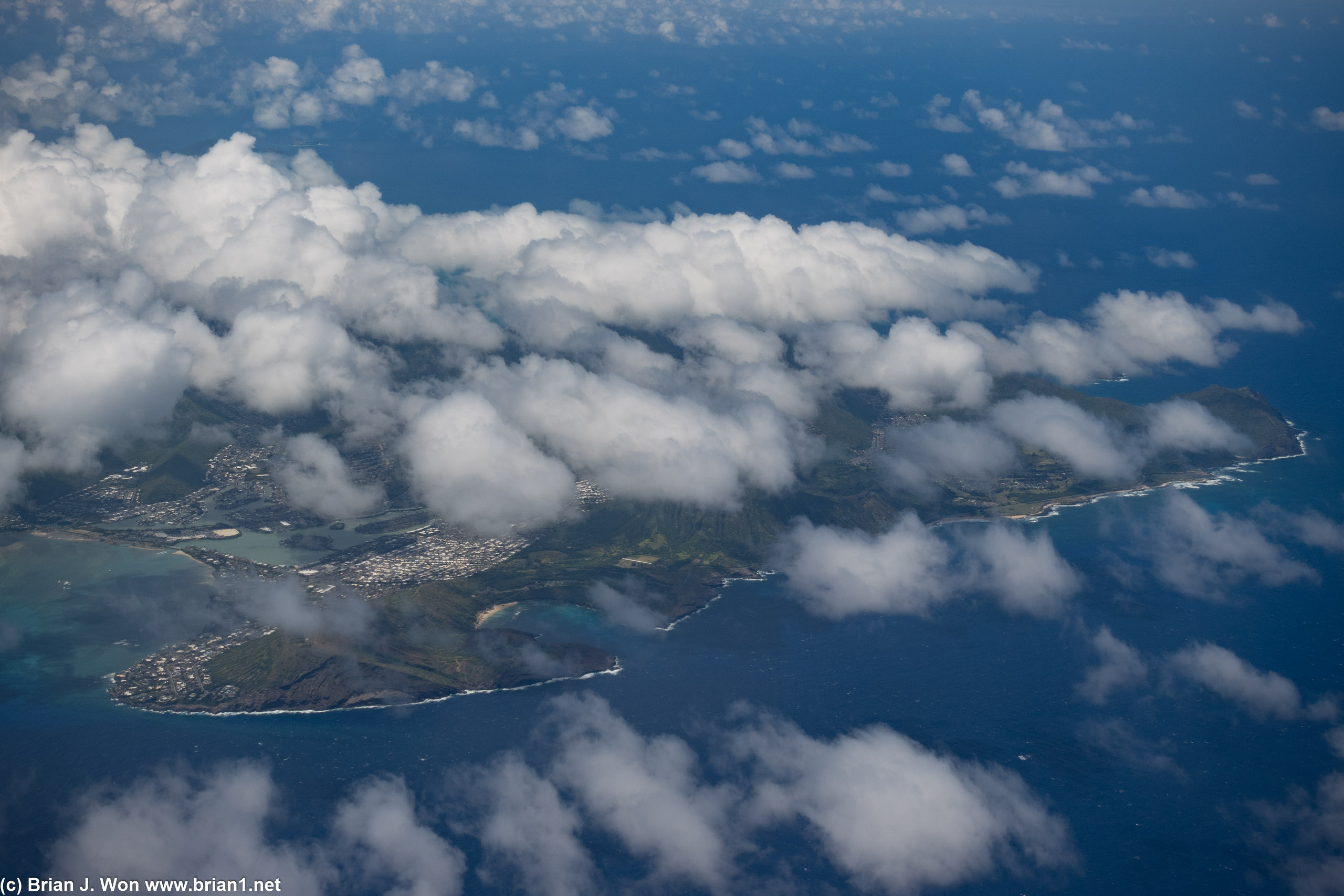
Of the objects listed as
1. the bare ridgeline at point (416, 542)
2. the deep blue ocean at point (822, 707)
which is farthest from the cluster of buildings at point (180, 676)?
the deep blue ocean at point (822, 707)

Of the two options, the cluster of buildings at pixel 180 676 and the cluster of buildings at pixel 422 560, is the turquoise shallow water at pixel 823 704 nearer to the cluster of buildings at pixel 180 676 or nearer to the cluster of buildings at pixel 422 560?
the cluster of buildings at pixel 180 676

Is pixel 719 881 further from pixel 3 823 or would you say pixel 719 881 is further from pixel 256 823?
pixel 3 823

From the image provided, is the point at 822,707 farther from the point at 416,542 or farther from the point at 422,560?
the point at 416,542

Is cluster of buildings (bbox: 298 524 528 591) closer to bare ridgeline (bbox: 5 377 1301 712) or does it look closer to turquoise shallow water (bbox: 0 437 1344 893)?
bare ridgeline (bbox: 5 377 1301 712)

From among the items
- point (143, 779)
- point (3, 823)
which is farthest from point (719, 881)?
point (3, 823)

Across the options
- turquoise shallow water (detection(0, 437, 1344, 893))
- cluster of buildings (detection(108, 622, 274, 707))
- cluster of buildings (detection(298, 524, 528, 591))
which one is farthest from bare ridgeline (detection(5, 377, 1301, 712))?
turquoise shallow water (detection(0, 437, 1344, 893))
